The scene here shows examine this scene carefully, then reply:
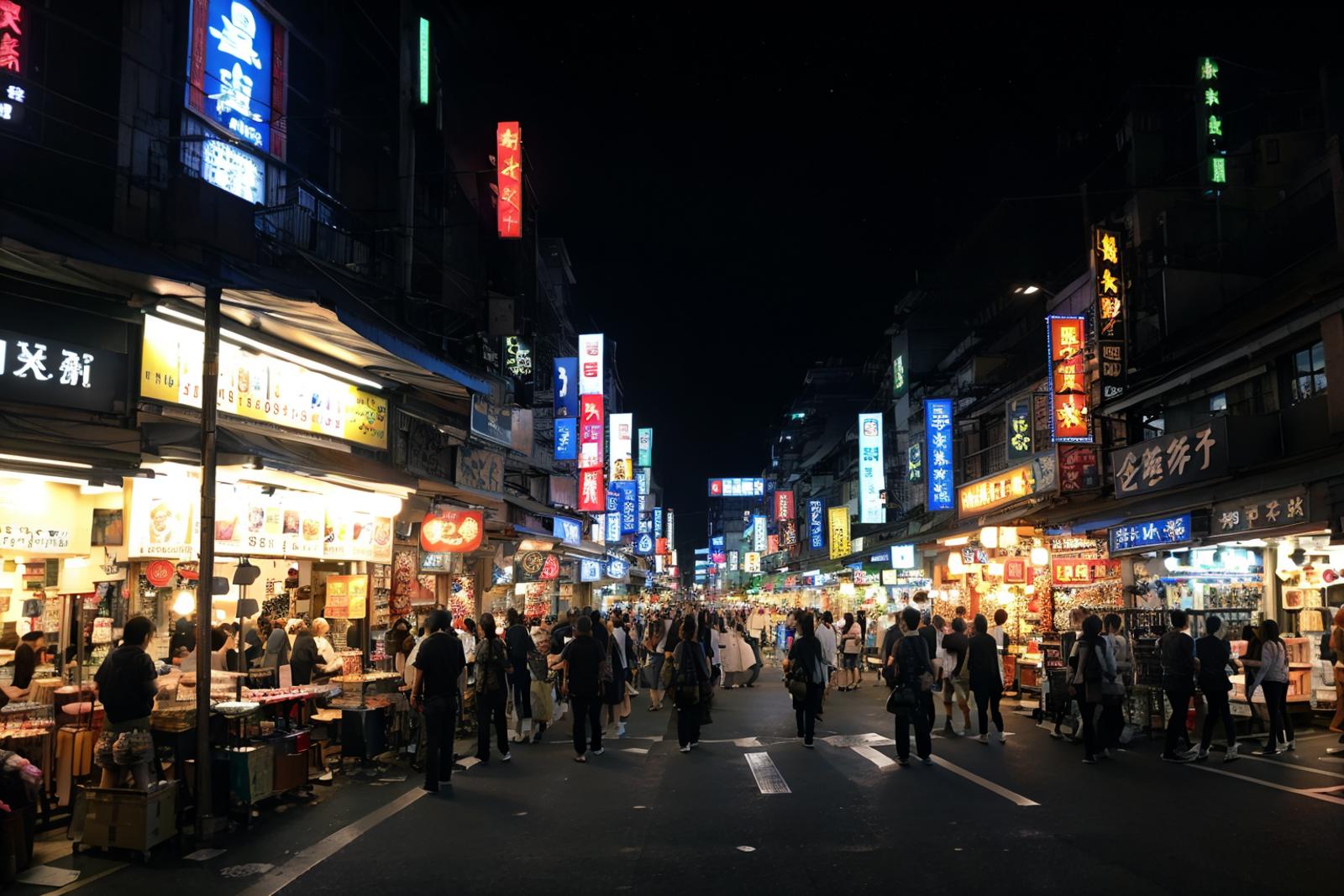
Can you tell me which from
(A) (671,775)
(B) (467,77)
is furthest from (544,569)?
(A) (671,775)

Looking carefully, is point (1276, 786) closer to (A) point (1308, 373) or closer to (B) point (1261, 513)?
(B) point (1261, 513)

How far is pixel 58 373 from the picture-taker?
9.78m

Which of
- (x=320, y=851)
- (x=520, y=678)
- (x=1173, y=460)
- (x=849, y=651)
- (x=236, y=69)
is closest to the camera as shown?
(x=320, y=851)

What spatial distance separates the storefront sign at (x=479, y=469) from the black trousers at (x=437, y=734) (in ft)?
32.3

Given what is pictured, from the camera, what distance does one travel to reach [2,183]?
1062 centimetres

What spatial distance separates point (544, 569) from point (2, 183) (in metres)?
19.7

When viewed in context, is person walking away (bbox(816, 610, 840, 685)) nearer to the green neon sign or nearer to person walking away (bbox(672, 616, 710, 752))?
person walking away (bbox(672, 616, 710, 752))

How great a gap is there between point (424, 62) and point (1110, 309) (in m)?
15.7

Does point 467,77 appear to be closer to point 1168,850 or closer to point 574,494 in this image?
point 574,494

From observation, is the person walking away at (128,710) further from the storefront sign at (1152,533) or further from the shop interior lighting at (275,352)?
the storefront sign at (1152,533)

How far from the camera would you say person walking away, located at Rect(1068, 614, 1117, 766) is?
12.5m

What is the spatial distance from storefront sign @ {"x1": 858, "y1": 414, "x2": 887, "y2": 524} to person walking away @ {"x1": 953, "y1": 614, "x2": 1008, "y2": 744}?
28.8 metres

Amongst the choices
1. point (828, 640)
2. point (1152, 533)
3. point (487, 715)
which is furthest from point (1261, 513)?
point (487, 715)

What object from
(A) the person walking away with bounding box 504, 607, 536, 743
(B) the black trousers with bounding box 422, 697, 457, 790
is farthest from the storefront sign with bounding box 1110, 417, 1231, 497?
(B) the black trousers with bounding box 422, 697, 457, 790
